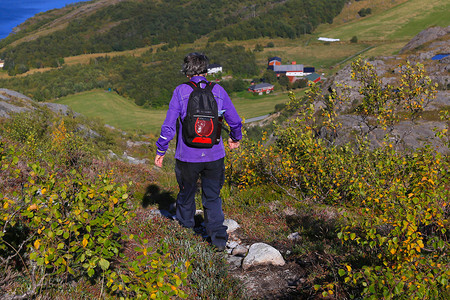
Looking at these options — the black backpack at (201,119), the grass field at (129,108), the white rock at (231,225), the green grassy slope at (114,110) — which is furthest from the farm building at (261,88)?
the black backpack at (201,119)

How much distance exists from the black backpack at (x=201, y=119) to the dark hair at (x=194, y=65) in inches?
11.4

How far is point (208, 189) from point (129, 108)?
127 m

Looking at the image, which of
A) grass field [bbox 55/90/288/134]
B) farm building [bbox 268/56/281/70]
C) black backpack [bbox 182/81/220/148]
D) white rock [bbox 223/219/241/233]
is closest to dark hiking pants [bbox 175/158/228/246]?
black backpack [bbox 182/81/220/148]

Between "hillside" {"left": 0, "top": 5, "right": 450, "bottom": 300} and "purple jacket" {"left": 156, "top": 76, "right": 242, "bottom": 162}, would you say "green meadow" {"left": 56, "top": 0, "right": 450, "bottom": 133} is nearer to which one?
"hillside" {"left": 0, "top": 5, "right": 450, "bottom": 300}

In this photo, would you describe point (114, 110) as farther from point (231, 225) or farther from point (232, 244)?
point (232, 244)

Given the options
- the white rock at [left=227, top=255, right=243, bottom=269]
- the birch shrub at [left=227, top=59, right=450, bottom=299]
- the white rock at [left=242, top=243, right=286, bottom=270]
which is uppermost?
the birch shrub at [left=227, top=59, right=450, bottom=299]

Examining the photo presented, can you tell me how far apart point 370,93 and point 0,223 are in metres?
7.74

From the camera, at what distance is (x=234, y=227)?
19.7ft

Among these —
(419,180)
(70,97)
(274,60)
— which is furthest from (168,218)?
(274,60)

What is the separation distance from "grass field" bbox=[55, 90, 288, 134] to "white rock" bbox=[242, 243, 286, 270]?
91.9 m

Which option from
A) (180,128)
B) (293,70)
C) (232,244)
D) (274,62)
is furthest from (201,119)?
(274,62)

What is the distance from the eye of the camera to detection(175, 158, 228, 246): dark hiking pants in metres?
4.89

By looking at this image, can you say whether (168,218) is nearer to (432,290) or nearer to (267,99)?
(432,290)

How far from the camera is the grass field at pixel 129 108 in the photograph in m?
103
